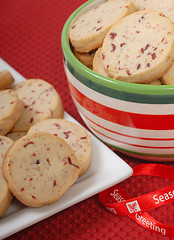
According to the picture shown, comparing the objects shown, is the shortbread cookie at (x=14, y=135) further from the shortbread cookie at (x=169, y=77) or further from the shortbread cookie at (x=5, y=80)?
the shortbread cookie at (x=169, y=77)

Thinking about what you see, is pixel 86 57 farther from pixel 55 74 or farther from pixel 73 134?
pixel 55 74

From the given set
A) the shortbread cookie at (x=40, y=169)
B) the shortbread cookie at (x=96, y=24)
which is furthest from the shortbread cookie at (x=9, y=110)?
the shortbread cookie at (x=96, y=24)

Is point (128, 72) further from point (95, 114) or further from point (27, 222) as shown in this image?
point (27, 222)

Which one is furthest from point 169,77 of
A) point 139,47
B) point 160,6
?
point 160,6

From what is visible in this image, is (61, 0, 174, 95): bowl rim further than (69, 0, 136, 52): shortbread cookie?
No

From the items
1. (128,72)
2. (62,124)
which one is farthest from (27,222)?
(128,72)

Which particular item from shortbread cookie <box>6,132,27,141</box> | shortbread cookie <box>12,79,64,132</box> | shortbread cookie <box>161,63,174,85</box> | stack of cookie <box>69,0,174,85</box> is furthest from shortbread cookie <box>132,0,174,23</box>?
shortbread cookie <box>6,132,27,141</box>

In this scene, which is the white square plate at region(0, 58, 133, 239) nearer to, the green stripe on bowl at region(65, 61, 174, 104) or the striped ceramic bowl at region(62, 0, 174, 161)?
the striped ceramic bowl at region(62, 0, 174, 161)
